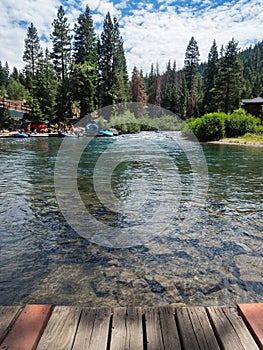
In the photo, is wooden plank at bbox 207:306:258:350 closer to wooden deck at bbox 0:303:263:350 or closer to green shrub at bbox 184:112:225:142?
wooden deck at bbox 0:303:263:350

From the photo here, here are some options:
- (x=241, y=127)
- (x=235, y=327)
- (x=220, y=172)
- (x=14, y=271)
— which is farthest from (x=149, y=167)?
(x=241, y=127)

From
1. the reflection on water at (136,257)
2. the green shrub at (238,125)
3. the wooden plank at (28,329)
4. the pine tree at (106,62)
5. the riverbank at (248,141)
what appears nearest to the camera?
the wooden plank at (28,329)

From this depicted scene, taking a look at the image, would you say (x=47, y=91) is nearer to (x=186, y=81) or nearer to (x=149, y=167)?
(x=149, y=167)

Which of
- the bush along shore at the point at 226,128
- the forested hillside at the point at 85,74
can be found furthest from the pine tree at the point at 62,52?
the bush along shore at the point at 226,128

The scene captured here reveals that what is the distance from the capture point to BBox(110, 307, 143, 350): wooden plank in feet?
5.90

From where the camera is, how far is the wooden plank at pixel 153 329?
1797 millimetres

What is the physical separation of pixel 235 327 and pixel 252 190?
26.9 feet

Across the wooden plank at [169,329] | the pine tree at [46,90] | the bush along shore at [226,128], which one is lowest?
the wooden plank at [169,329]

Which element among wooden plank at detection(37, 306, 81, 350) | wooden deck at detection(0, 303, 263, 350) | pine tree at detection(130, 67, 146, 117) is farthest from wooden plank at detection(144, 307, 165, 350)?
pine tree at detection(130, 67, 146, 117)

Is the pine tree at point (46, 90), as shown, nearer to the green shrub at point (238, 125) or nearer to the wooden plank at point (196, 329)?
the green shrub at point (238, 125)

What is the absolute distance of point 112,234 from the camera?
17.9ft

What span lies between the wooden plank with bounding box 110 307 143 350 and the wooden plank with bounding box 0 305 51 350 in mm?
528

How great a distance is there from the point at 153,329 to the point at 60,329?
0.70 m

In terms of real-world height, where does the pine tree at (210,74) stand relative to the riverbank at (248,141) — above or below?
above
